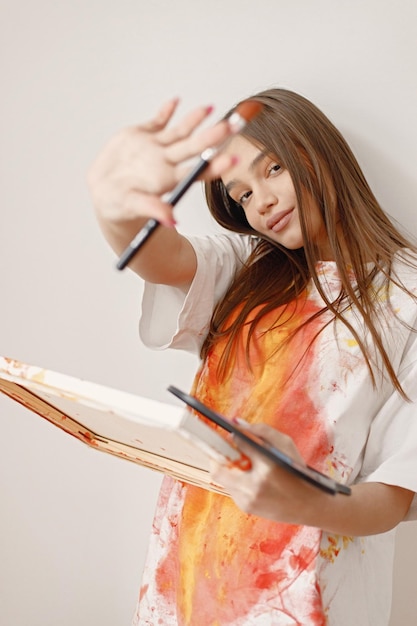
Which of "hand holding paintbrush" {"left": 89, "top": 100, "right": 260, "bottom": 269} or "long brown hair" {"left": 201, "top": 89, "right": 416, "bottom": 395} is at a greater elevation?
"long brown hair" {"left": 201, "top": 89, "right": 416, "bottom": 395}

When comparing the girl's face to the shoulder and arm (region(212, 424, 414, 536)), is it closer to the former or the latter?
the shoulder

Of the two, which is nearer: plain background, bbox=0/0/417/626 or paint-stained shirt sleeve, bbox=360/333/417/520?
paint-stained shirt sleeve, bbox=360/333/417/520

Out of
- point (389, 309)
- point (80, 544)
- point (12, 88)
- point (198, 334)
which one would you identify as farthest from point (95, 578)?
point (12, 88)

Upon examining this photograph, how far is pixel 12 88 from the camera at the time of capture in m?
1.32

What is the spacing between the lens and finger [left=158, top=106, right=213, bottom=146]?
2.11 feet

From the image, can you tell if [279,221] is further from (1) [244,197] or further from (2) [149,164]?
(2) [149,164]

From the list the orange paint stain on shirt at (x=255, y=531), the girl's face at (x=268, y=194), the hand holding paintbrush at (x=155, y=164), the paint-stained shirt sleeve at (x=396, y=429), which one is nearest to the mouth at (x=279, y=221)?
the girl's face at (x=268, y=194)

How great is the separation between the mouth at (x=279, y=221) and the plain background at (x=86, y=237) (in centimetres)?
20

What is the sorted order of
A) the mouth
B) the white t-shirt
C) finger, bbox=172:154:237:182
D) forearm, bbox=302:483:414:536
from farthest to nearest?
1. the mouth
2. the white t-shirt
3. forearm, bbox=302:483:414:536
4. finger, bbox=172:154:237:182

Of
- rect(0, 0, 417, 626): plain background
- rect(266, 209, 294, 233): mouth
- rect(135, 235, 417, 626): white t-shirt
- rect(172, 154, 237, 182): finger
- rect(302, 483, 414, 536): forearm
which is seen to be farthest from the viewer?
rect(0, 0, 417, 626): plain background

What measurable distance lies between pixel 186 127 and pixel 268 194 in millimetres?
378

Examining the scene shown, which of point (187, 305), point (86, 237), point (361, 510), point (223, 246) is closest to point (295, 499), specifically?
point (361, 510)

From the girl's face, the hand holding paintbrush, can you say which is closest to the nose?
the girl's face

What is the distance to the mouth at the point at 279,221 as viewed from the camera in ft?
3.36
